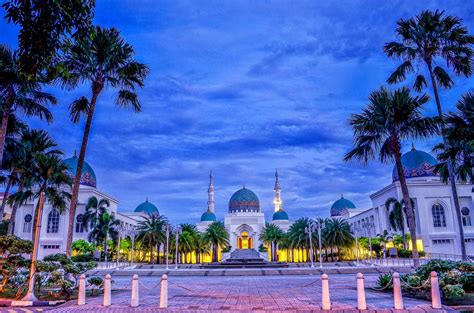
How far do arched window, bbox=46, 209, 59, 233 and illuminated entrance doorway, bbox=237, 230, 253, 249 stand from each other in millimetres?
34950

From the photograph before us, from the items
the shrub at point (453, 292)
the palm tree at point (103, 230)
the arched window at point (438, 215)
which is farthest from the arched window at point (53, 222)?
the shrub at point (453, 292)

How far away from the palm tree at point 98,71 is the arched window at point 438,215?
46.9m

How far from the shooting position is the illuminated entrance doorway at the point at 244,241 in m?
79.3

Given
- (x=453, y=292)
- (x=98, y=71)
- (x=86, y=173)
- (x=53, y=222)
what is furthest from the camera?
(x=86, y=173)

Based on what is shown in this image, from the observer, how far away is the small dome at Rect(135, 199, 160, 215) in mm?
84594

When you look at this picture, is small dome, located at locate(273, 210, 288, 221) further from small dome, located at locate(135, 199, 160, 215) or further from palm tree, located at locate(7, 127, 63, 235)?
palm tree, located at locate(7, 127, 63, 235)

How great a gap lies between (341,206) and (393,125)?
64758mm

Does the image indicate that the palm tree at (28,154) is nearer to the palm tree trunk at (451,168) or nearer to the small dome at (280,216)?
the palm tree trunk at (451,168)

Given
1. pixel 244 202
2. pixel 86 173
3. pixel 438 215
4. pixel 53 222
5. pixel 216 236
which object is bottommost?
pixel 216 236

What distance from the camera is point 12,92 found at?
68.4 ft

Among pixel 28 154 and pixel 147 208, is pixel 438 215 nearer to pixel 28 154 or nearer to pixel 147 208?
pixel 28 154

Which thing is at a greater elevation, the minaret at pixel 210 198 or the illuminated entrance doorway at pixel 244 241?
the minaret at pixel 210 198

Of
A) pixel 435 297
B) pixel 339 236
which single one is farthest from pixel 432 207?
pixel 435 297

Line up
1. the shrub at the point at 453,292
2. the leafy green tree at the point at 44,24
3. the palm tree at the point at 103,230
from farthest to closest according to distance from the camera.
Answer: the palm tree at the point at 103,230, the shrub at the point at 453,292, the leafy green tree at the point at 44,24
